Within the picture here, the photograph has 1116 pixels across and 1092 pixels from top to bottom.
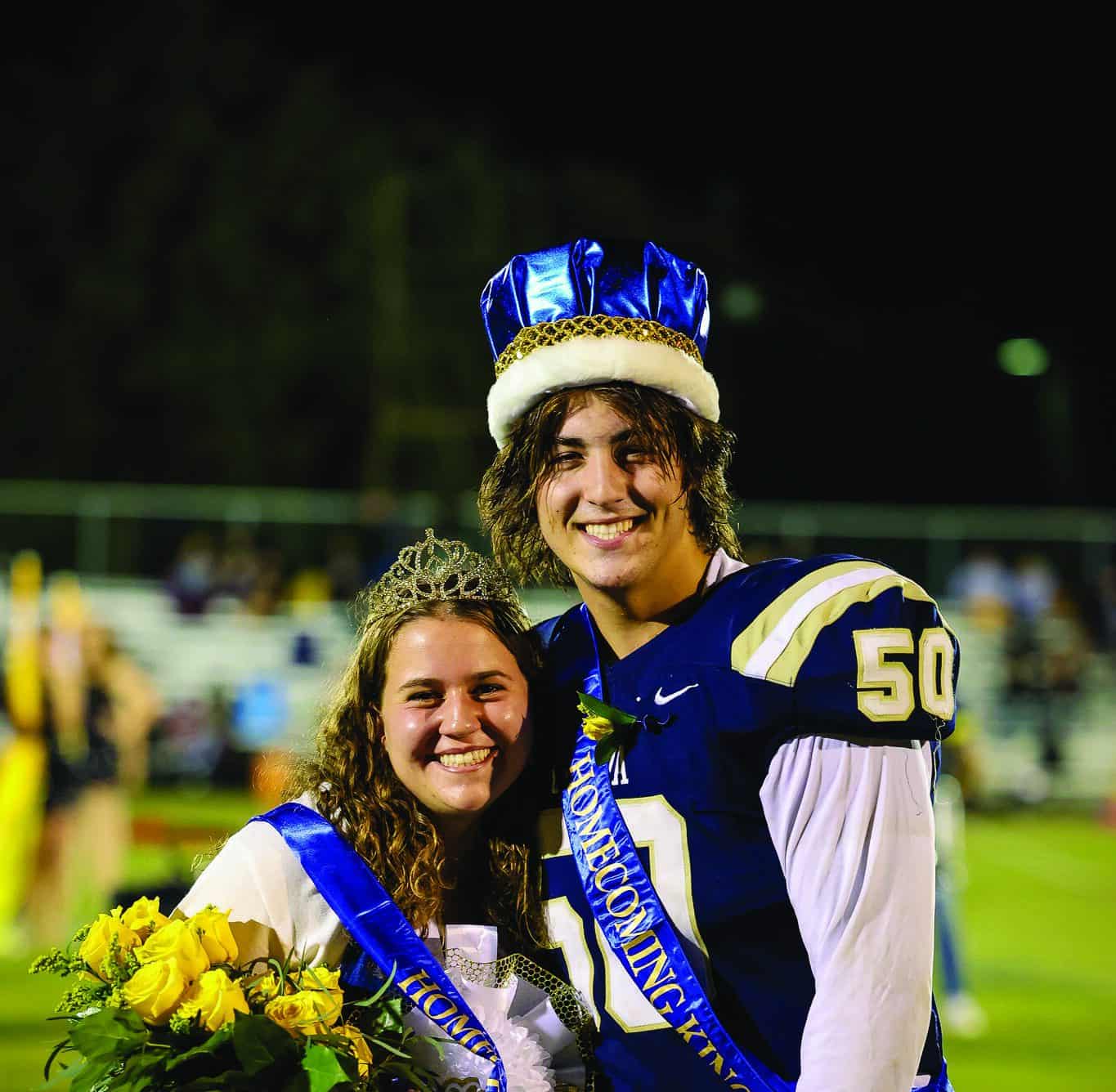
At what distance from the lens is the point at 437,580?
10.0ft

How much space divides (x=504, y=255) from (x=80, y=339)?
10401mm

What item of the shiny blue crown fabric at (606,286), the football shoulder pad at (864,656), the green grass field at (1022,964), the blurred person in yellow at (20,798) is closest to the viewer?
the football shoulder pad at (864,656)

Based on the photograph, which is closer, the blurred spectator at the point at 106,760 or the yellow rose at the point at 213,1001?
the yellow rose at the point at 213,1001

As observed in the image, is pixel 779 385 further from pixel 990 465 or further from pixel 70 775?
pixel 70 775

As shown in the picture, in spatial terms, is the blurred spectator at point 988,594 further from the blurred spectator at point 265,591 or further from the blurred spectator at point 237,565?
the blurred spectator at point 237,565

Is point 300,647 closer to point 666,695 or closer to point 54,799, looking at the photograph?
point 54,799

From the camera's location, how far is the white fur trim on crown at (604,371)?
2.80m

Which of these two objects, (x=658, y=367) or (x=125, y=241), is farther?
(x=125, y=241)

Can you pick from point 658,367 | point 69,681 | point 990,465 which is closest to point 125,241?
point 990,465

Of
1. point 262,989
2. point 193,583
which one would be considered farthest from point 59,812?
point 193,583

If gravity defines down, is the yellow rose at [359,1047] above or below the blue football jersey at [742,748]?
below

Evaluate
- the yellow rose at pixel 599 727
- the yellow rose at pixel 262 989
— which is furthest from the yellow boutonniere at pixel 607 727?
the yellow rose at pixel 262 989

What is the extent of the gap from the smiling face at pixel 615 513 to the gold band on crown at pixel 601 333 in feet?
0.38

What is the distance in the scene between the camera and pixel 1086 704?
64.7 feet
